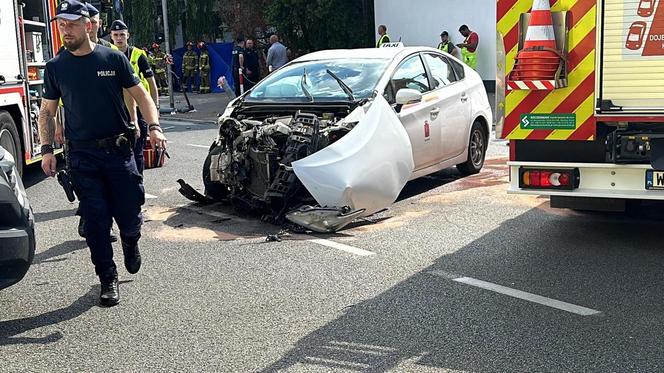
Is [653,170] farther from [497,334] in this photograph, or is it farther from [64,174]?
[64,174]

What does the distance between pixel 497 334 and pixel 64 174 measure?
3098 mm

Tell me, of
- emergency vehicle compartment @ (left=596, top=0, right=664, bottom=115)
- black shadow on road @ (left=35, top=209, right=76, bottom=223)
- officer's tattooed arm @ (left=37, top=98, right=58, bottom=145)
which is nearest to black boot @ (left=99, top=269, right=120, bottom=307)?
officer's tattooed arm @ (left=37, top=98, right=58, bottom=145)

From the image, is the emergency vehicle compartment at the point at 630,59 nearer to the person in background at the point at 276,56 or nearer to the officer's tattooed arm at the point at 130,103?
the officer's tattooed arm at the point at 130,103

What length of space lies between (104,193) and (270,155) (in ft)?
7.82

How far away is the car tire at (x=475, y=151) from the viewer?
9883 millimetres

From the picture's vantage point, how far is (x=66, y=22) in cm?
518

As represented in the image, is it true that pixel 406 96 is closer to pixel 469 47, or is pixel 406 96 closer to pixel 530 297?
pixel 530 297

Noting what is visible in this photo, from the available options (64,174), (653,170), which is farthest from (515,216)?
(64,174)

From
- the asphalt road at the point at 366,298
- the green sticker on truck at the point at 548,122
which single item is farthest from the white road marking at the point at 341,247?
the green sticker on truck at the point at 548,122

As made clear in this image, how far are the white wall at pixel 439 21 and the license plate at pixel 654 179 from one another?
14743 mm

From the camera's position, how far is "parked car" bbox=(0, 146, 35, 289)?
4.73 m

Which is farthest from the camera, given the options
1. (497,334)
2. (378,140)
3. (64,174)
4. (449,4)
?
(449,4)

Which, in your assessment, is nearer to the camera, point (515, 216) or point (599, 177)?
point (599, 177)

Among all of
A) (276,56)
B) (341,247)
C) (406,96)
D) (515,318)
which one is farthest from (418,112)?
(276,56)
